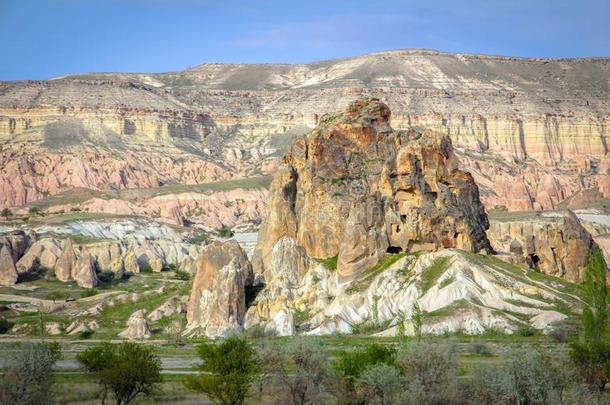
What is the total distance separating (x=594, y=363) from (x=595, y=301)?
18198 millimetres

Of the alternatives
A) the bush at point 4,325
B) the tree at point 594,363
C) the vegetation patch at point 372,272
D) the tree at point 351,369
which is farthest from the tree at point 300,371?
the bush at point 4,325

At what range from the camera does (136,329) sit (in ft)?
337

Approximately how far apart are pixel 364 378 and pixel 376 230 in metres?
45.8

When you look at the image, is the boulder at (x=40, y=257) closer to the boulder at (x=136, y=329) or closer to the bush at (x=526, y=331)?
the boulder at (x=136, y=329)

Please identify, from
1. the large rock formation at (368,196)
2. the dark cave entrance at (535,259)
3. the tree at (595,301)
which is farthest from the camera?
the dark cave entrance at (535,259)

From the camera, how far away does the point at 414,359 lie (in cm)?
5975

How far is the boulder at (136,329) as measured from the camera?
4016 inches

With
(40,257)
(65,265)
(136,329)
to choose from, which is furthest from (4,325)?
(40,257)

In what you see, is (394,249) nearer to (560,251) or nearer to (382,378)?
(560,251)

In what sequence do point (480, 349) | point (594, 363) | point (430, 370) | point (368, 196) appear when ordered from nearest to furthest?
point (430, 370)
point (594, 363)
point (480, 349)
point (368, 196)

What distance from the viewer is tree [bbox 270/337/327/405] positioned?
198 ft

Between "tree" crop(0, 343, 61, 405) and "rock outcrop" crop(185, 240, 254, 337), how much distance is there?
39755 millimetres

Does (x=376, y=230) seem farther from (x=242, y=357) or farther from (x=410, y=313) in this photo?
(x=242, y=357)

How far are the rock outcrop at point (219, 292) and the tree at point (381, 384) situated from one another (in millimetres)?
41210
